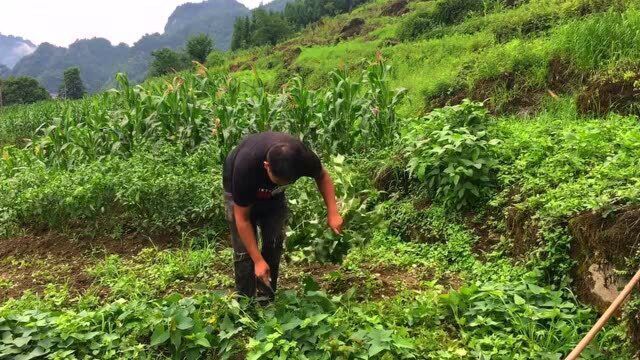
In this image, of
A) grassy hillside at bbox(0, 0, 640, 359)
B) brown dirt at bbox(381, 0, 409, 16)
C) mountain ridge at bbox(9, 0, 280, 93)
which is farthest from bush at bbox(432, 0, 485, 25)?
mountain ridge at bbox(9, 0, 280, 93)

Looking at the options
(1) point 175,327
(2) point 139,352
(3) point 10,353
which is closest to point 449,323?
(1) point 175,327

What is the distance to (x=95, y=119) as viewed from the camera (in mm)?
6805

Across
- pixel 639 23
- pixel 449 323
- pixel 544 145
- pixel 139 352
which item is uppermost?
pixel 639 23

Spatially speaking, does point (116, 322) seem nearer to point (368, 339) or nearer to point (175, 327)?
point (175, 327)

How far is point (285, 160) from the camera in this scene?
8.53 ft

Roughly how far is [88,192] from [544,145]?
171 inches

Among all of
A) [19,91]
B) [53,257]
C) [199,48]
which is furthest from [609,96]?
[19,91]

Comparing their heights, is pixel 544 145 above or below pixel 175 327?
above

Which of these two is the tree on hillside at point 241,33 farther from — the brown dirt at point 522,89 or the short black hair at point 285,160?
the short black hair at point 285,160

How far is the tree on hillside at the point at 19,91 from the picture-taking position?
44.4 m

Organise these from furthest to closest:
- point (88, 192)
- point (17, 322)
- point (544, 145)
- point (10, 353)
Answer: point (88, 192) → point (544, 145) → point (17, 322) → point (10, 353)

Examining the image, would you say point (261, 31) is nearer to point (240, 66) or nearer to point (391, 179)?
point (240, 66)

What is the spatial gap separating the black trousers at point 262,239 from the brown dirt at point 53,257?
5.33ft

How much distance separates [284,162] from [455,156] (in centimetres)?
223
